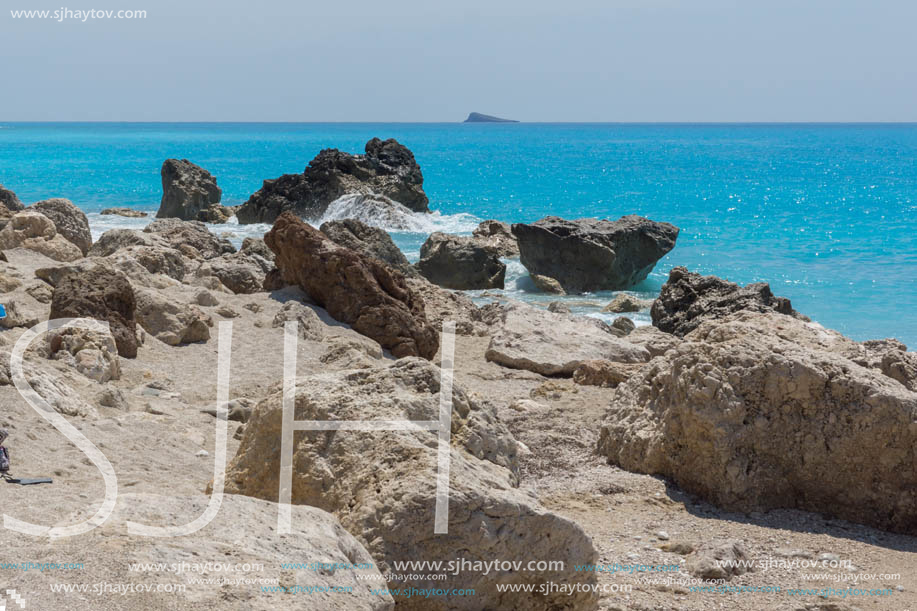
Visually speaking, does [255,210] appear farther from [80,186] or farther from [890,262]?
[80,186]

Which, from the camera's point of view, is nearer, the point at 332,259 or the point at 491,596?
the point at 491,596

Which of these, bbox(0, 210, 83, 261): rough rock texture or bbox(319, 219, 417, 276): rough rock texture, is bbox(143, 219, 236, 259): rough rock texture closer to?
bbox(319, 219, 417, 276): rough rock texture

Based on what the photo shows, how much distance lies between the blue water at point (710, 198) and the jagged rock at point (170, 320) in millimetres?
10162

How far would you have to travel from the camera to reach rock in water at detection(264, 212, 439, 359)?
9.14m

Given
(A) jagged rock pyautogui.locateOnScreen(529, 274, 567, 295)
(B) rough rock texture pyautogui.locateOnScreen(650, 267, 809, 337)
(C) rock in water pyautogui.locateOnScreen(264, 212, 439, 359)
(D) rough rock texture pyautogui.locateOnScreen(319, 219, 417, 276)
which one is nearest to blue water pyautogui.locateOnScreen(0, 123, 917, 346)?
(A) jagged rock pyautogui.locateOnScreen(529, 274, 567, 295)

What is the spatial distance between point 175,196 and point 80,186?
2192 centimetres

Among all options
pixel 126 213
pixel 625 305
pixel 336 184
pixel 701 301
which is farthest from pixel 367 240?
pixel 126 213

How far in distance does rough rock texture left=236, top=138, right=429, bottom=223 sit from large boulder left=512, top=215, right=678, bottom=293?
12165 mm

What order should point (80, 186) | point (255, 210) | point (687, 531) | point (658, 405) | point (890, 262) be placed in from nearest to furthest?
point (687, 531) → point (658, 405) → point (890, 262) → point (255, 210) → point (80, 186)

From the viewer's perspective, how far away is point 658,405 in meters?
5.97

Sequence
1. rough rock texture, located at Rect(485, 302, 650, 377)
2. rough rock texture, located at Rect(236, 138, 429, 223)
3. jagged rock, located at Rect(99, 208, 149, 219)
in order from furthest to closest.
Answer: jagged rock, located at Rect(99, 208, 149, 219)
rough rock texture, located at Rect(236, 138, 429, 223)
rough rock texture, located at Rect(485, 302, 650, 377)

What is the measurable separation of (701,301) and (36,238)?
9346 millimetres

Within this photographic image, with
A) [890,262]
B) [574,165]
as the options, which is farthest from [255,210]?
[574,165]

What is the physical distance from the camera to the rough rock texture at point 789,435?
5.25m
